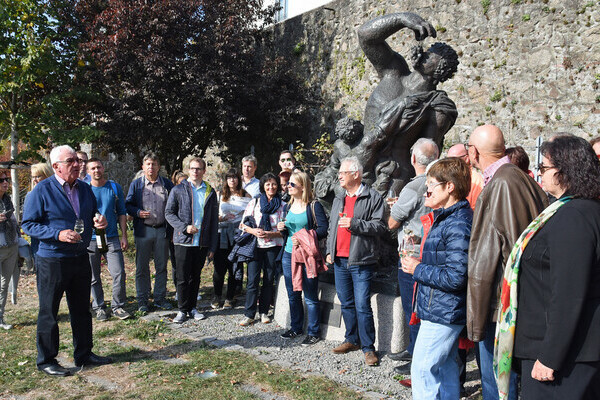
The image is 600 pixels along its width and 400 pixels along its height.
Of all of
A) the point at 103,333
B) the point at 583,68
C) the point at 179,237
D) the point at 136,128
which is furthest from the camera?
the point at 136,128

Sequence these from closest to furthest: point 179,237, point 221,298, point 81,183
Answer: point 81,183
point 179,237
point 221,298

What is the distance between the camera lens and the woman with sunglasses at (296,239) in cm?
514

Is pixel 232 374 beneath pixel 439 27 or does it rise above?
beneath

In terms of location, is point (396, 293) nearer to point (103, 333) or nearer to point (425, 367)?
point (425, 367)

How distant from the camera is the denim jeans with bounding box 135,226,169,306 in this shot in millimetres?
6469

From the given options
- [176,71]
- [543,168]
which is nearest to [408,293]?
[543,168]

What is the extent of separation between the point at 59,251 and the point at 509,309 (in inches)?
144

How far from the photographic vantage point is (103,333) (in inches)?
220

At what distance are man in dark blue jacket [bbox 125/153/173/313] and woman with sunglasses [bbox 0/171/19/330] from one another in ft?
4.27

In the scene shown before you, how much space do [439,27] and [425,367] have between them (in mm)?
10813

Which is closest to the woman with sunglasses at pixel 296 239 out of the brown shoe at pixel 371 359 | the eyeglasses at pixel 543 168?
the brown shoe at pixel 371 359

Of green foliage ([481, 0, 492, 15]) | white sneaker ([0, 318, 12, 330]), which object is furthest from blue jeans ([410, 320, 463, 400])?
green foliage ([481, 0, 492, 15])

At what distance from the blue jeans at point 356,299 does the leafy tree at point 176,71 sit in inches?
364

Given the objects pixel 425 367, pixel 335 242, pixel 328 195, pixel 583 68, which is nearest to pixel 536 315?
pixel 425 367
